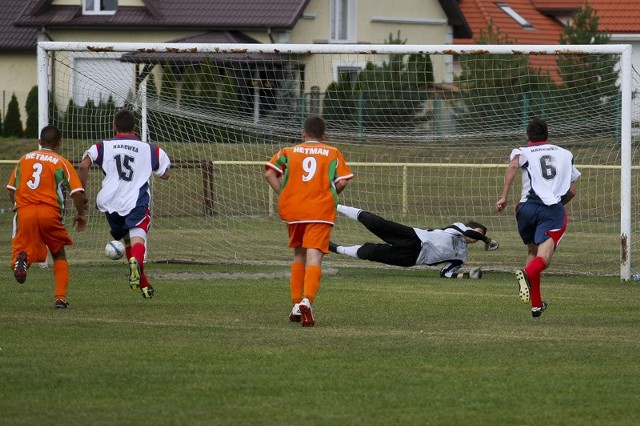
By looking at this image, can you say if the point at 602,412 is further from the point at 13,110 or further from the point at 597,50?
the point at 13,110

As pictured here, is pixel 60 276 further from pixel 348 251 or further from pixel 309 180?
pixel 348 251

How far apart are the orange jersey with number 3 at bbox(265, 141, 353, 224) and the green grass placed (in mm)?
897

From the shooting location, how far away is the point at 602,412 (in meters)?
7.05

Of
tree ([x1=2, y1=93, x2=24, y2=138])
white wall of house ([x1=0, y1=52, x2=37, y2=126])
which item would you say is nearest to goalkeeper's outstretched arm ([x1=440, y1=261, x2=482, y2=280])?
tree ([x1=2, y1=93, x2=24, y2=138])

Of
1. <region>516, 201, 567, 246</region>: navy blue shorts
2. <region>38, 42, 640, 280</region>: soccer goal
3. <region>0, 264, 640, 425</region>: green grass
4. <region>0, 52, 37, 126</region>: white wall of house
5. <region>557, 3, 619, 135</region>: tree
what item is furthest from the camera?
<region>0, 52, 37, 126</region>: white wall of house

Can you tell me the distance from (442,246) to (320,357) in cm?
676

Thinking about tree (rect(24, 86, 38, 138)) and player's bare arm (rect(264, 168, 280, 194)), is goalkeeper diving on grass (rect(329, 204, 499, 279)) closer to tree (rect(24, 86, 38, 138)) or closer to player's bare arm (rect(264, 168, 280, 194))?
player's bare arm (rect(264, 168, 280, 194))

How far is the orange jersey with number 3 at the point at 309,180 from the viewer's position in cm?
1062

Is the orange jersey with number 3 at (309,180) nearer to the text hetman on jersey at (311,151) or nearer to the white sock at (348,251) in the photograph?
the text hetman on jersey at (311,151)

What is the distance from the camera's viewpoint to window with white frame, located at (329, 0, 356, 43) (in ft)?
141

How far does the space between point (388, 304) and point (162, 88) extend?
9906 millimetres

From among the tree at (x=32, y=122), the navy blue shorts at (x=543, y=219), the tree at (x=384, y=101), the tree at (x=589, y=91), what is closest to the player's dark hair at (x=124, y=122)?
the navy blue shorts at (x=543, y=219)

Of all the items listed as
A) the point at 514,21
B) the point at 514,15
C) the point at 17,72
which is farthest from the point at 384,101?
the point at 514,15

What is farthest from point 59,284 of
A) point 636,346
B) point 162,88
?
point 162,88
